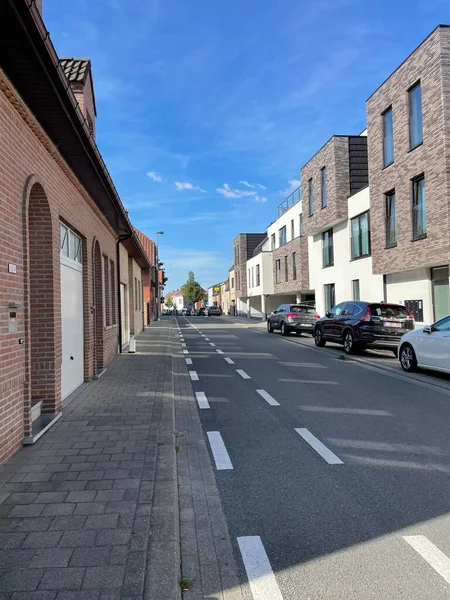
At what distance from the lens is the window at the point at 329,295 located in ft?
89.6

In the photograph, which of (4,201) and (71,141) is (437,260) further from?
(4,201)

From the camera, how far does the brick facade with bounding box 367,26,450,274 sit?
14.8 meters

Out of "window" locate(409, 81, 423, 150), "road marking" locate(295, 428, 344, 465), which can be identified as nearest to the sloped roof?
"road marking" locate(295, 428, 344, 465)

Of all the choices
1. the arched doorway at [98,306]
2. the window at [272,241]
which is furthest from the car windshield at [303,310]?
the window at [272,241]

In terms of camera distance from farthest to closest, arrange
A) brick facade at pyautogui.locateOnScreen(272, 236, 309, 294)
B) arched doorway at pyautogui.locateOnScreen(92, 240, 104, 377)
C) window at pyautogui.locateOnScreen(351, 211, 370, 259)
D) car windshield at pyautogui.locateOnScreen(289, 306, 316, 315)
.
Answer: brick facade at pyautogui.locateOnScreen(272, 236, 309, 294)
car windshield at pyautogui.locateOnScreen(289, 306, 316, 315)
window at pyautogui.locateOnScreen(351, 211, 370, 259)
arched doorway at pyautogui.locateOnScreen(92, 240, 104, 377)

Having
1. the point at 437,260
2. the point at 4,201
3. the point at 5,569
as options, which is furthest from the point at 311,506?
the point at 437,260

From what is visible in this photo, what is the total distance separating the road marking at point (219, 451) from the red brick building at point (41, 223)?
77.8 inches

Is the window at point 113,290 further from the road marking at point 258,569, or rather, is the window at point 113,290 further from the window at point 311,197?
the window at point 311,197

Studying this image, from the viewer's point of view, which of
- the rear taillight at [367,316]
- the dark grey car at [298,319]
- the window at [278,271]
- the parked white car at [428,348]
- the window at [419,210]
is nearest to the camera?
the parked white car at [428,348]

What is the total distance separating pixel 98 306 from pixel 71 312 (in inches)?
123

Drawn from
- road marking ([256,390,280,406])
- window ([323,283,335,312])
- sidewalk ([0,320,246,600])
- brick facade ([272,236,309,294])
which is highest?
brick facade ([272,236,309,294])

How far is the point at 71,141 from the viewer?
6102 millimetres

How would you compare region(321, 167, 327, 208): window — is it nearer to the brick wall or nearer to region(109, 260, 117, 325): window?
region(109, 260, 117, 325): window

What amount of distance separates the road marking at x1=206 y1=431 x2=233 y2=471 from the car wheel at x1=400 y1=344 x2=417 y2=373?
645 cm
